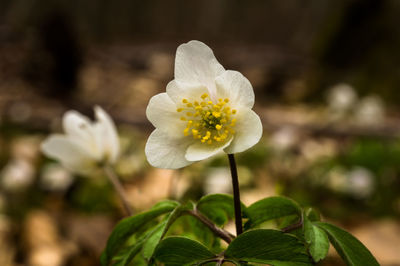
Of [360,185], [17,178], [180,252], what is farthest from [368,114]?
[180,252]

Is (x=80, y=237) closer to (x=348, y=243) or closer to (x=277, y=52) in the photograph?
(x=348, y=243)

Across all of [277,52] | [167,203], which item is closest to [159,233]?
[167,203]

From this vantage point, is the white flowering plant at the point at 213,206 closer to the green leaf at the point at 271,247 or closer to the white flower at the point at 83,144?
the green leaf at the point at 271,247

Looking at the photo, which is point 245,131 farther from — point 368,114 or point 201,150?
point 368,114

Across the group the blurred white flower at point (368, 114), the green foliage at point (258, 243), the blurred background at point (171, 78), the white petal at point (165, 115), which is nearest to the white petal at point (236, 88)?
the white petal at point (165, 115)

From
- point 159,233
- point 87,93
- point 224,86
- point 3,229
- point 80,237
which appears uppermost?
point 224,86
